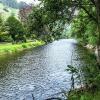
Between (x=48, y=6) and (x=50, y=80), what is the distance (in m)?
18.8

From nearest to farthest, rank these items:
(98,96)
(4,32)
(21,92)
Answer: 1. (98,96)
2. (21,92)
3. (4,32)

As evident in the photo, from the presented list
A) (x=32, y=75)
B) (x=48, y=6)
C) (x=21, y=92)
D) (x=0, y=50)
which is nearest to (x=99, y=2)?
(x=48, y=6)

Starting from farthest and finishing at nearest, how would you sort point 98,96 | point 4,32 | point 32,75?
point 4,32 → point 32,75 → point 98,96

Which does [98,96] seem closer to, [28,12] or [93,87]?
[93,87]

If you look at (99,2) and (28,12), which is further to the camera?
(28,12)

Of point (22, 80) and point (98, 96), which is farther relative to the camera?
point (22, 80)

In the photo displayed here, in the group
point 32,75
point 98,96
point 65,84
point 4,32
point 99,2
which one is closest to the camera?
point 98,96

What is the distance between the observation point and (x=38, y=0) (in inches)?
760

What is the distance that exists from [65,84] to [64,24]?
13.2 meters

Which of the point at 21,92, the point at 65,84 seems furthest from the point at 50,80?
the point at 21,92

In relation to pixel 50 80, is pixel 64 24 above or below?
above

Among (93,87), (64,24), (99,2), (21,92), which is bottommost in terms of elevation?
(21,92)

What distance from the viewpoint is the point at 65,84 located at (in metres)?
33.2

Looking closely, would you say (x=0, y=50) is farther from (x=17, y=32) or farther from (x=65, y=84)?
(x=65, y=84)
